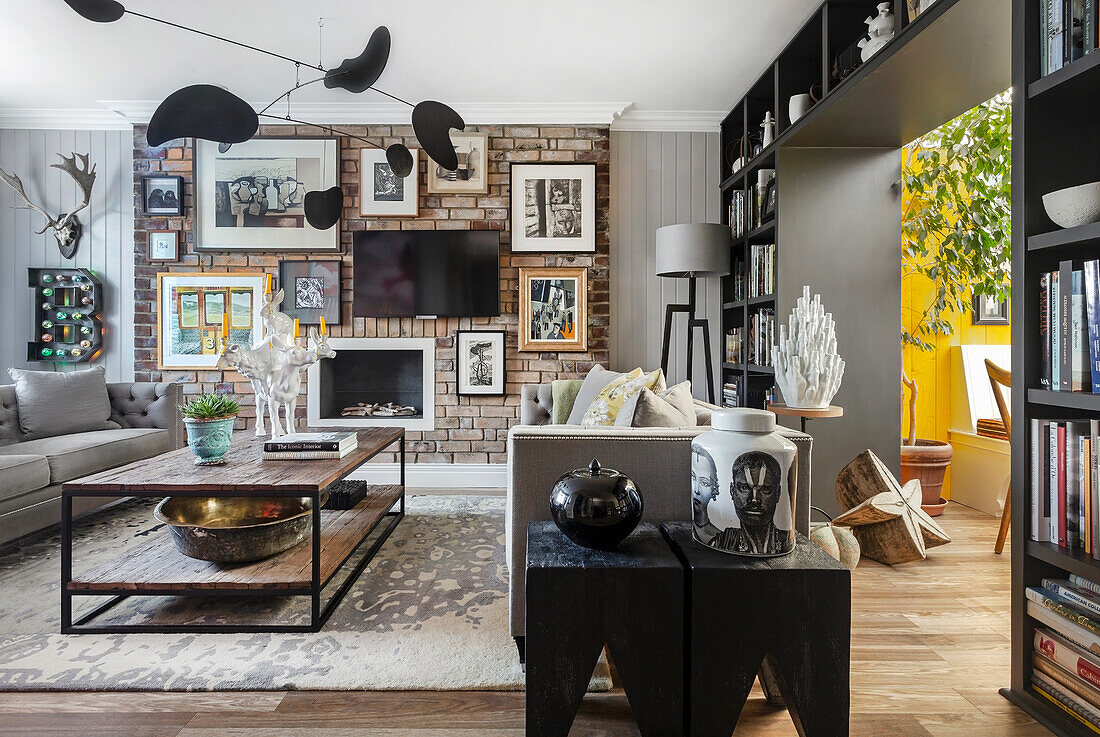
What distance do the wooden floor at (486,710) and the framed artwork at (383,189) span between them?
10.6ft

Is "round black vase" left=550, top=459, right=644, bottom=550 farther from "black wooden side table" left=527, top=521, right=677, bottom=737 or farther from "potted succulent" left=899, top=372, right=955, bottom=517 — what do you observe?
"potted succulent" left=899, top=372, right=955, bottom=517

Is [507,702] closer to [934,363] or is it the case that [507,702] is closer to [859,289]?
[859,289]

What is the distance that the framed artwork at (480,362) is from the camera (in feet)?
13.6

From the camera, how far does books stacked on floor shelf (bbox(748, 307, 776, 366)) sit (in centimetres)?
334

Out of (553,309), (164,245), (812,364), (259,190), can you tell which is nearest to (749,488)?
(812,364)

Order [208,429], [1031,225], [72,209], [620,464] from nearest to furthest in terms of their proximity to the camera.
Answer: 1. [1031,225]
2. [620,464]
3. [208,429]
4. [72,209]

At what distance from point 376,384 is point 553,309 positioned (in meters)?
1.41

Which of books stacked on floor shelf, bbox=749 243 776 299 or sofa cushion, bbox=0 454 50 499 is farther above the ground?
books stacked on floor shelf, bbox=749 243 776 299

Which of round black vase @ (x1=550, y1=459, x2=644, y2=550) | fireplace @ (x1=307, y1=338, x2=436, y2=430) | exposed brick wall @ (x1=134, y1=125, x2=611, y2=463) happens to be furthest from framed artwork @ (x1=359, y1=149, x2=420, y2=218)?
round black vase @ (x1=550, y1=459, x2=644, y2=550)

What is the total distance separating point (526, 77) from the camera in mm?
3670

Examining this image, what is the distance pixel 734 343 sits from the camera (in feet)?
13.0

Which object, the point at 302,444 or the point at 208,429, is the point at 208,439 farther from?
the point at 302,444

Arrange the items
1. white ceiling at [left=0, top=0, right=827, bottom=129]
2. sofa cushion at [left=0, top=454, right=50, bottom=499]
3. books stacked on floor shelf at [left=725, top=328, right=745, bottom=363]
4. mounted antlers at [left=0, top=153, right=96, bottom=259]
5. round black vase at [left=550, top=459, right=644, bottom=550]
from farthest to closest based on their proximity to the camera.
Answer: mounted antlers at [left=0, top=153, right=96, bottom=259] < books stacked on floor shelf at [left=725, top=328, right=745, bottom=363] < white ceiling at [left=0, top=0, right=827, bottom=129] < sofa cushion at [left=0, top=454, right=50, bottom=499] < round black vase at [left=550, top=459, right=644, bottom=550]

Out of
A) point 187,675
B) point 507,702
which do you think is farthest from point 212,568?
point 507,702
